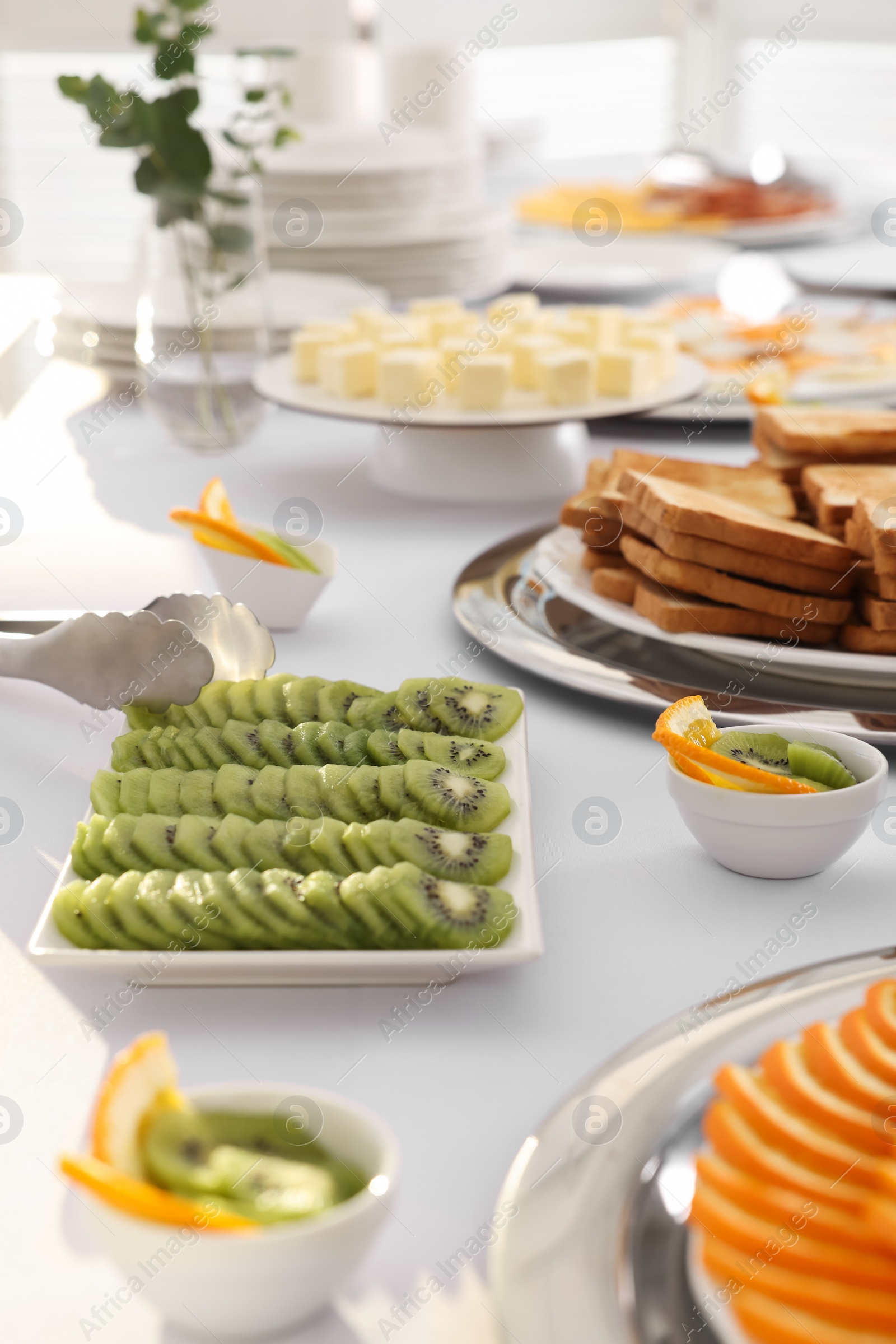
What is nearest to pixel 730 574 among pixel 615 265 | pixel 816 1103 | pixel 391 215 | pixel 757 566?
pixel 757 566

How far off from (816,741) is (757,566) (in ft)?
1.02

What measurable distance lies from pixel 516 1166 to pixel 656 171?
3.90 m

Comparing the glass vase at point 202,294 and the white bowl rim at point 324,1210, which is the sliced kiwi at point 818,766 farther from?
the glass vase at point 202,294

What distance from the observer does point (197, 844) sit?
2.99 ft

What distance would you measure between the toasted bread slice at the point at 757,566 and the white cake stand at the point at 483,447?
0.52m

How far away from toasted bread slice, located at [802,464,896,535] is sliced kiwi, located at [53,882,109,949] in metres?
0.84

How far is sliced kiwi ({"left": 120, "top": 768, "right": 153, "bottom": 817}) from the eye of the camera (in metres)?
0.99

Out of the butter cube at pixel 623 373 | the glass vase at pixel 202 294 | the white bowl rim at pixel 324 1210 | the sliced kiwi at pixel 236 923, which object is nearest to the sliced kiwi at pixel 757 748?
the sliced kiwi at pixel 236 923

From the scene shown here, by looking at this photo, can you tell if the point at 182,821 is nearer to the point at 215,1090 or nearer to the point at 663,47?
the point at 215,1090

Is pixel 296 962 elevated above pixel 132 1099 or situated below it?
below

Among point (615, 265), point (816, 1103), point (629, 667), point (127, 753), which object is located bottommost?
point (615, 265)

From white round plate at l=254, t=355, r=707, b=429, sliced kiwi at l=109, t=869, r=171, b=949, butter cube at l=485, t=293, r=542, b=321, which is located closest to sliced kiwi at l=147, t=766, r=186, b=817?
sliced kiwi at l=109, t=869, r=171, b=949

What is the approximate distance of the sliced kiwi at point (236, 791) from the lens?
98 cm

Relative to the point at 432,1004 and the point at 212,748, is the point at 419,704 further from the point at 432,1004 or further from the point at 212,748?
the point at 432,1004
